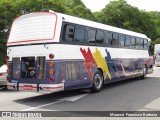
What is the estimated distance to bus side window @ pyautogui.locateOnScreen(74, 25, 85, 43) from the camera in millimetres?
11319

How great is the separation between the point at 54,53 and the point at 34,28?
4.65 feet

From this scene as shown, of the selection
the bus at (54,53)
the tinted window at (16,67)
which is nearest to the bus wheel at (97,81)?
the bus at (54,53)

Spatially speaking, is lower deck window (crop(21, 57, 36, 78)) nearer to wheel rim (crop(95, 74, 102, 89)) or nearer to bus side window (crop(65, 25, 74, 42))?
bus side window (crop(65, 25, 74, 42))

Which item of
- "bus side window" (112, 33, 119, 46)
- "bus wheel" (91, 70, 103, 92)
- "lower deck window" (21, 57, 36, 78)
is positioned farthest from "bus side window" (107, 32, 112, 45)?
"lower deck window" (21, 57, 36, 78)

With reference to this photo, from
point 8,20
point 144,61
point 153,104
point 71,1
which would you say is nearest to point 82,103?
point 153,104

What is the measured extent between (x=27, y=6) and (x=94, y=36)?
15939 mm

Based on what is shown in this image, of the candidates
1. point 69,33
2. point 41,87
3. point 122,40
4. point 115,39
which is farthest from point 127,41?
point 41,87

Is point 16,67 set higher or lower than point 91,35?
lower

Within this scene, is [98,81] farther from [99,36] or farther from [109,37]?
[109,37]

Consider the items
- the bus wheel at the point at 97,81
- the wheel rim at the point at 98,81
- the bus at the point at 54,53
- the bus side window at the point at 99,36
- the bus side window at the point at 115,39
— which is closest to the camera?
the bus at the point at 54,53

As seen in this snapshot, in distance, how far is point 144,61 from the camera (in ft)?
64.0

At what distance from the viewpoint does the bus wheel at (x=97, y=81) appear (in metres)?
12.4

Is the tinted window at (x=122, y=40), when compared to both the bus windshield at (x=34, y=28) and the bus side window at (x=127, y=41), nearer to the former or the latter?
the bus side window at (x=127, y=41)

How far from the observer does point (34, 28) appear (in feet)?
35.1
